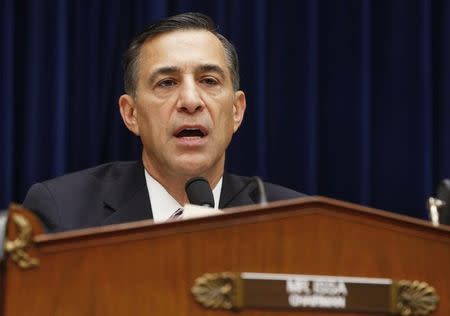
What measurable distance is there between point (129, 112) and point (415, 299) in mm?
1048

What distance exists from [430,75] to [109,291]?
157 cm

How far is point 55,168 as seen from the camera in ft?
6.25

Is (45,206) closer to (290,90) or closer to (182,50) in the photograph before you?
(182,50)

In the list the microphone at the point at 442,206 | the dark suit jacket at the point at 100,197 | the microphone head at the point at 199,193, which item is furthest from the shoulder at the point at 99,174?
the microphone at the point at 442,206

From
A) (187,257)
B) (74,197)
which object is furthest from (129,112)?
(187,257)

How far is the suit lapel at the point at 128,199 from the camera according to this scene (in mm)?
1418

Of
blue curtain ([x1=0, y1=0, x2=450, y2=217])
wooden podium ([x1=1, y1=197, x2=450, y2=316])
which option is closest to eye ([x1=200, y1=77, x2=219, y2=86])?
blue curtain ([x1=0, y1=0, x2=450, y2=217])

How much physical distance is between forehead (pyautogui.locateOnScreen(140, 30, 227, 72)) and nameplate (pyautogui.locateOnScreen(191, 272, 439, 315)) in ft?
→ 2.83

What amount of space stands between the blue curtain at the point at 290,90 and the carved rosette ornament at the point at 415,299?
4.26 ft

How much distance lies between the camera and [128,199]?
148 cm

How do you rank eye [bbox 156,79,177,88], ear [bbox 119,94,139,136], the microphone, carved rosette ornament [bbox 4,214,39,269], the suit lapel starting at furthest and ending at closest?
ear [bbox 119,94,139,136], eye [bbox 156,79,177,88], the suit lapel, the microphone, carved rosette ornament [bbox 4,214,39,269]

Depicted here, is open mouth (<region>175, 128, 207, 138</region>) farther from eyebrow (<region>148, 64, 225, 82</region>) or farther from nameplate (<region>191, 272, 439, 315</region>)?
nameplate (<region>191, 272, 439, 315</region>)

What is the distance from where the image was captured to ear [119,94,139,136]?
165cm

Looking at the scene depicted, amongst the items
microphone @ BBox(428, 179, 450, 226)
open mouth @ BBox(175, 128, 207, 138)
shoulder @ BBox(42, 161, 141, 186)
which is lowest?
microphone @ BBox(428, 179, 450, 226)
